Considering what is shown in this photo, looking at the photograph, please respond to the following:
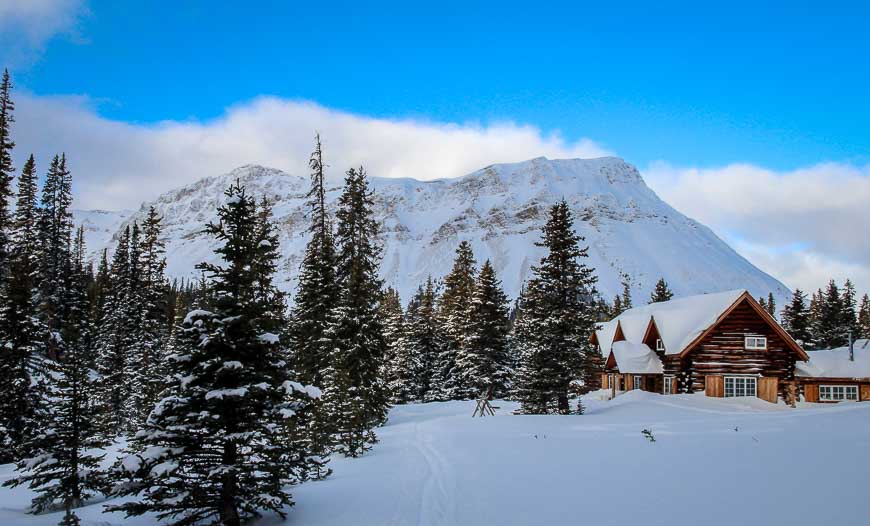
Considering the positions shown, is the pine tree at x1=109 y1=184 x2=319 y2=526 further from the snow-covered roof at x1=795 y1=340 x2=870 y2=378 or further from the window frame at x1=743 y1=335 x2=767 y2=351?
the snow-covered roof at x1=795 y1=340 x2=870 y2=378

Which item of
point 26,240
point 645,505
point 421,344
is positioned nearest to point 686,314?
point 421,344

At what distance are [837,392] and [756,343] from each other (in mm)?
11492

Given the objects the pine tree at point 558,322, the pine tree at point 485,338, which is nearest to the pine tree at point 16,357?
the pine tree at point 558,322

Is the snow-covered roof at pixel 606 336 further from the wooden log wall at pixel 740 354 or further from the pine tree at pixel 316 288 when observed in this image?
the pine tree at pixel 316 288

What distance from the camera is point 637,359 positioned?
4103 cm

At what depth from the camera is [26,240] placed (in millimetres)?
50125

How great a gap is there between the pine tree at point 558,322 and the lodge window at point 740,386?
9.65 metres

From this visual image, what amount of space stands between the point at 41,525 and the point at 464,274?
164 feet

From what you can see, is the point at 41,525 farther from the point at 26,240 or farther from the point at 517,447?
the point at 26,240

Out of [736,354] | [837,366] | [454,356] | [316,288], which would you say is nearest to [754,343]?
[736,354]

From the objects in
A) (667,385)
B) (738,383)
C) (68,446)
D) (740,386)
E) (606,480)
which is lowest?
(667,385)

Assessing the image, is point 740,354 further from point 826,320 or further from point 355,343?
point 826,320

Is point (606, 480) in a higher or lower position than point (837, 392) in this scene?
higher

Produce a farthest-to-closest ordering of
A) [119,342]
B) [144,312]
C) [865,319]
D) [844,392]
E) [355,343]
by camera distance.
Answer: [865,319]
[144,312]
[119,342]
[844,392]
[355,343]
